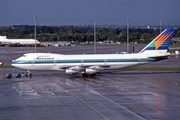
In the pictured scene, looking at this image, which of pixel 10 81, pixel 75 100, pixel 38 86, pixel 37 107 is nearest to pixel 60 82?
pixel 38 86

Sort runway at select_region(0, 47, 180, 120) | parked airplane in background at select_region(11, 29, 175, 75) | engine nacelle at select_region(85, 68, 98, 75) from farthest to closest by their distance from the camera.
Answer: parked airplane in background at select_region(11, 29, 175, 75)
engine nacelle at select_region(85, 68, 98, 75)
runway at select_region(0, 47, 180, 120)

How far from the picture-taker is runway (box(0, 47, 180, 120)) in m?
22.0

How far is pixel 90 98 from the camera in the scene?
28141 mm

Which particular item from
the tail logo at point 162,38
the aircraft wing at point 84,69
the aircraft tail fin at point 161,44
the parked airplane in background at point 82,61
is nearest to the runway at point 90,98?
the aircraft wing at point 84,69

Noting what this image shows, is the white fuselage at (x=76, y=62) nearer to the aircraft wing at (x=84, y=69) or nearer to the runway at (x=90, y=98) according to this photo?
the aircraft wing at (x=84, y=69)

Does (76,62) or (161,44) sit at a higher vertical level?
(161,44)

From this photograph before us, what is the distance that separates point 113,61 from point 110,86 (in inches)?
381

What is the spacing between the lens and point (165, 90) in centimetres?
3247

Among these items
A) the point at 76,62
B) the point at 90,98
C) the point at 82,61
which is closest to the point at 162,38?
the point at 82,61

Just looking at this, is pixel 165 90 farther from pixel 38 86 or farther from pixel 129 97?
pixel 38 86

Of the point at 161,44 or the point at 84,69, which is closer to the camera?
the point at 84,69

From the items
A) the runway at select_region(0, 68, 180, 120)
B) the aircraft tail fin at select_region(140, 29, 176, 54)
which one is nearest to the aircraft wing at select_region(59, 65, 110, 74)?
the runway at select_region(0, 68, 180, 120)

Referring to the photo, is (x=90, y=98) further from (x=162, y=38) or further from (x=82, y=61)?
(x=162, y=38)

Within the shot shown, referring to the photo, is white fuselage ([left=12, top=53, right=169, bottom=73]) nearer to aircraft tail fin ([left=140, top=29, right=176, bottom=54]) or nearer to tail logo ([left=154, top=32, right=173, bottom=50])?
aircraft tail fin ([left=140, top=29, right=176, bottom=54])
